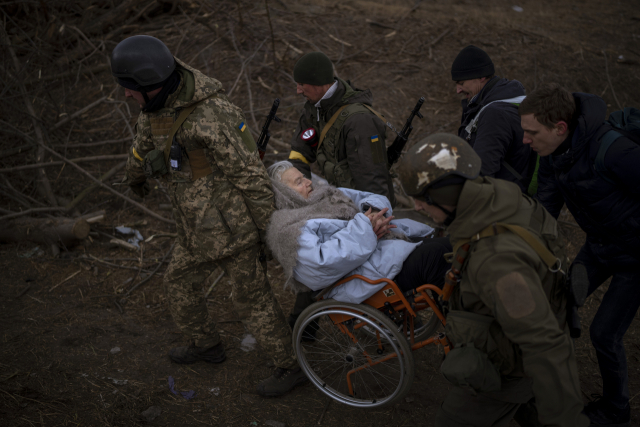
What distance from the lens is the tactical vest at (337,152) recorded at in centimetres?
350

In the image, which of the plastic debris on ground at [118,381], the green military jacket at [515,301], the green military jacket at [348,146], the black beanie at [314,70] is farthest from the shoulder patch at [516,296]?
the plastic debris on ground at [118,381]

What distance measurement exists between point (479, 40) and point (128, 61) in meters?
7.73

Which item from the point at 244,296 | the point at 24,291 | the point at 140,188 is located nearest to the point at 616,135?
the point at 244,296

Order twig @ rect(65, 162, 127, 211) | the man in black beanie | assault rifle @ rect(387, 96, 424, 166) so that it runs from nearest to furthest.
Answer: the man in black beanie, assault rifle @ rect(387, 96, 424, 166), twig @ rect(65, 162, 127, 211)

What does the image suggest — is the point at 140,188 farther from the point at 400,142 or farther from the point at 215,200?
the point at 400,142

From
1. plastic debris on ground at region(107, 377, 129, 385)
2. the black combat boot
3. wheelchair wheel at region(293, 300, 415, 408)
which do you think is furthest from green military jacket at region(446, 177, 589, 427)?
plastic debris on ground at region(107, 377, 129, 385)

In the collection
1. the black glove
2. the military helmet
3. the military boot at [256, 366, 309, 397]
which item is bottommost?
the military boot at [256, 366, 309, 397]

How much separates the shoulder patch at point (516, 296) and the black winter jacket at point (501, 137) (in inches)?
57.6

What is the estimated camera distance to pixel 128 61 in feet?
8.44

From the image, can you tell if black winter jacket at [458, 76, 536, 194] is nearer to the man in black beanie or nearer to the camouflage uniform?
the man in black beanie

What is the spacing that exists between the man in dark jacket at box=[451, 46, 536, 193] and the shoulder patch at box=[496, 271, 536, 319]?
1479 millimetres

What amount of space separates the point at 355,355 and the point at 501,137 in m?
1.84

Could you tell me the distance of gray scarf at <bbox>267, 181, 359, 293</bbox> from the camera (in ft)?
8.89

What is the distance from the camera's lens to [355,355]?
3.05 meters
